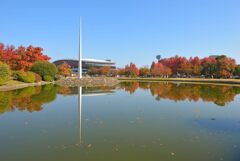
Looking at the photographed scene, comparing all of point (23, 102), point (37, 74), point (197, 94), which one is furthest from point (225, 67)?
point (23, 102)

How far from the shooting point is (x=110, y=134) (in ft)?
26.4

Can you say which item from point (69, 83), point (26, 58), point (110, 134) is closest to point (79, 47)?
point (69, 83)

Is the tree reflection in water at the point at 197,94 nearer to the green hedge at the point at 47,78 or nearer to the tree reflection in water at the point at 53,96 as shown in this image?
the tree reflection in water at the point at 53,96

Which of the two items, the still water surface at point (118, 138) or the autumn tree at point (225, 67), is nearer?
the still water surface at point (118, 138)

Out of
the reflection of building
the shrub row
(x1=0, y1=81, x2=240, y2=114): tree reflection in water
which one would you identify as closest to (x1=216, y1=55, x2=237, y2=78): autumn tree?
(x1=0, y1=81, x2=240, y2=114): tree reflection in water

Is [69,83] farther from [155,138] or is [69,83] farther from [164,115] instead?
[155,138]

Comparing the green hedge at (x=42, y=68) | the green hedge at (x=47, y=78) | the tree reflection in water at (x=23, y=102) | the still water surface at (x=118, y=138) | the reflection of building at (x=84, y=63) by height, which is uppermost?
the reflection of building at (x=84, y=63)

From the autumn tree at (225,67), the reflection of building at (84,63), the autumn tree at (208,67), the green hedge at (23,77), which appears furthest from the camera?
the reflection of building at (84,63)

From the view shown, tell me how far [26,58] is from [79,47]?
12.4 metres

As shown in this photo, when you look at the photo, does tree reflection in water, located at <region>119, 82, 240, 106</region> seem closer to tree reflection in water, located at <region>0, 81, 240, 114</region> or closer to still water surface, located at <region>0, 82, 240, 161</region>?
tree reflection in water, located at <region>0, 81, 240, 114</region>

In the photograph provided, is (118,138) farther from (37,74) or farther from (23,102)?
(37,74)

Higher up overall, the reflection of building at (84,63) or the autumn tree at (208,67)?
the reflection of building at (84,63)

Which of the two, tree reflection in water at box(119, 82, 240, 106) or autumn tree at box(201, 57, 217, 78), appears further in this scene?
autumn tree at box(201, 57, 217, 78)

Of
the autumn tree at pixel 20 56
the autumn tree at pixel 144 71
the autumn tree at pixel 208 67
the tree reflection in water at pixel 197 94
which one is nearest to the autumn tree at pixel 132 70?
the autumn tree at pixel 144 71
